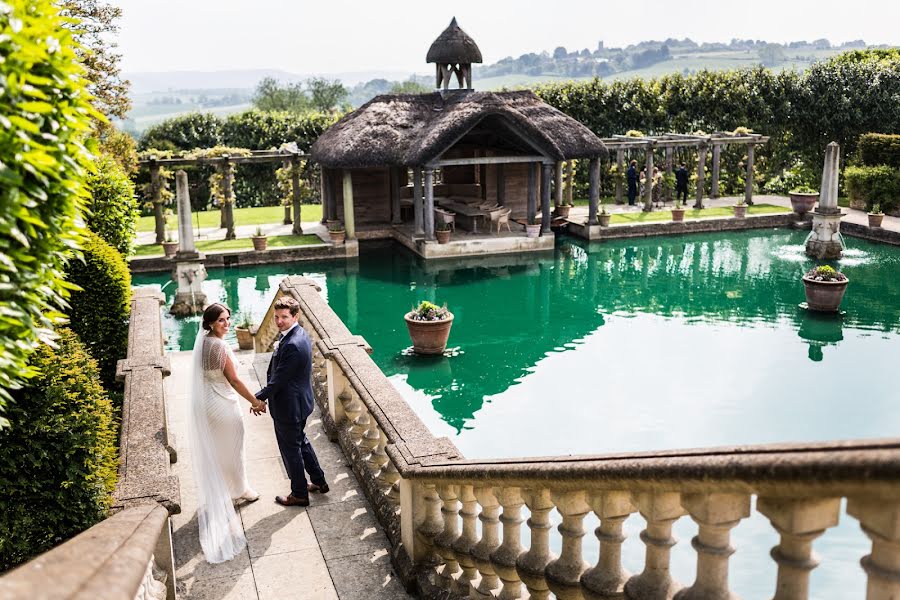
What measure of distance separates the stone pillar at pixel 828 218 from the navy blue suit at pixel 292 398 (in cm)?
1779

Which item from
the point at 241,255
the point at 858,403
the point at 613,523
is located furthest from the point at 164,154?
the point at 613,523

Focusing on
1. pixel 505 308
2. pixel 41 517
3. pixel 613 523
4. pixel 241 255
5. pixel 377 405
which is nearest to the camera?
pixel 613 523

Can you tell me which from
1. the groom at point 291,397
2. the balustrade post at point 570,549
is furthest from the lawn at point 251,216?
the balustrade post at point 570,549

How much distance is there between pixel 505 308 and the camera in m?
18.5

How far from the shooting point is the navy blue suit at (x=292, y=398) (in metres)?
6.86

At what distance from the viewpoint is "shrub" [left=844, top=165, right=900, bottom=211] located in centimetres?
2666

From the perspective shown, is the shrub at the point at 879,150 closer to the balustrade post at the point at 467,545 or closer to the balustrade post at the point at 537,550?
the balustrade post at the point at 467,545

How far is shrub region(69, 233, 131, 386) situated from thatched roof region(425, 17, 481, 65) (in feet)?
59.3

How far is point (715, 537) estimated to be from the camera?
274 centimetres

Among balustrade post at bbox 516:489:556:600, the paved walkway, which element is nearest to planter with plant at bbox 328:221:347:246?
the paved walkway

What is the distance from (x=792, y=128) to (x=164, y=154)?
2358 centimetres

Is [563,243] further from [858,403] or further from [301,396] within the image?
[301,396]

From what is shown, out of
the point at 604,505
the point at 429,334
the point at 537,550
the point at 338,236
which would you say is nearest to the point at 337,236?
the point at 338,236

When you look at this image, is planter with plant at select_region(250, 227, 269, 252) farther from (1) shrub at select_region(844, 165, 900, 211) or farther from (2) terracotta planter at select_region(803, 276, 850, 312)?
(1) shrub at select_region(844, 165, 900, 211)
